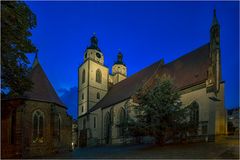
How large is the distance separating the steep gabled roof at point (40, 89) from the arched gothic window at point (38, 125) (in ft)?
4.35

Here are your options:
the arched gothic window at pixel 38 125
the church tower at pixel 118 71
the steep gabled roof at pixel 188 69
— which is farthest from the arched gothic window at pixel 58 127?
the church tower at pixel 118 71

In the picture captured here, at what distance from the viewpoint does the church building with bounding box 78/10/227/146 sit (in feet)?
74.8

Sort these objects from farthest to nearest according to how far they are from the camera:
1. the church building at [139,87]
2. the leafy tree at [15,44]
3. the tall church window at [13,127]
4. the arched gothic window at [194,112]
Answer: the arched gothic window at [194,112] < the church building at [139,87] < the tall church window at [13,127] < the leafy tree at [15,44]

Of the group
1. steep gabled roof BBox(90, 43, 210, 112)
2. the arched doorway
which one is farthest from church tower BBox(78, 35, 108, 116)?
steep gabled roof BBox(90, 43, 210, 112)

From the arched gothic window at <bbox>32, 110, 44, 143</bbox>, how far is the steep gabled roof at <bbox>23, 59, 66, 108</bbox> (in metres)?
1.33

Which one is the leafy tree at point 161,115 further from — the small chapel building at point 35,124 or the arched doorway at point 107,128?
the arched doorway at point 107,128

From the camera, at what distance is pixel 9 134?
20109mm

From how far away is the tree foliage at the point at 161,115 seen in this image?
19297 millimetres

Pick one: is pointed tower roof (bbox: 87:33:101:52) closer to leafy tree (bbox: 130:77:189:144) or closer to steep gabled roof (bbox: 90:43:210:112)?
steep gabled roof (bbox: 90:43:210:112)

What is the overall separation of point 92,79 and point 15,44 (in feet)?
108

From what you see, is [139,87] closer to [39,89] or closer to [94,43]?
[39,89]

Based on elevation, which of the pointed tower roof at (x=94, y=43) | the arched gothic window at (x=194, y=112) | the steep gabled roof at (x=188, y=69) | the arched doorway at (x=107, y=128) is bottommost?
the arched doorway at (x=107, y=128)

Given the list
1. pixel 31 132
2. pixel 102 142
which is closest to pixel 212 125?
pixel 31 132

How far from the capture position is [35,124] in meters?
21.8
